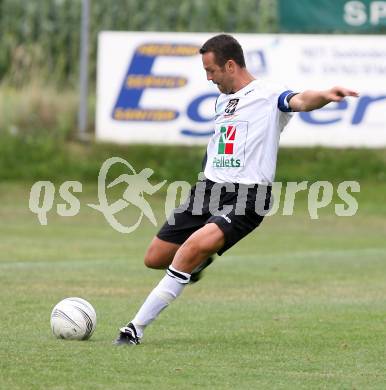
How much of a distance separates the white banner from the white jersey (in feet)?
54.8

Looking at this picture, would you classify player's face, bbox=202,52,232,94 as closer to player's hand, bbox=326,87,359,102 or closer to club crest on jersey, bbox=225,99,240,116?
club crest on jersey, bbox=225,99,240,116

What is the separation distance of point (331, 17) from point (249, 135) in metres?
18.3

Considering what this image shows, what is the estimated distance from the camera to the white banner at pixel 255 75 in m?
27.5

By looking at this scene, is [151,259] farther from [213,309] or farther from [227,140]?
[213,309]

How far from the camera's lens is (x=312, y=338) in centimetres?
1098

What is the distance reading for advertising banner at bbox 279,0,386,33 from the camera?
92.7 feet

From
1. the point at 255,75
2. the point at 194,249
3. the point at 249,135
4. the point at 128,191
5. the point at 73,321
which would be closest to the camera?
the point at 194,249

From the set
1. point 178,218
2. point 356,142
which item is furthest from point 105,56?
point 178,218

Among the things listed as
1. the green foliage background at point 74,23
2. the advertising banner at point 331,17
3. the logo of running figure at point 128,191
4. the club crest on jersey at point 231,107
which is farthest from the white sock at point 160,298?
the green foliage background at point 74,23

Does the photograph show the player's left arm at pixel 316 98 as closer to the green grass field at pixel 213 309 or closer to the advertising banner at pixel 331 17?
the green grass field at pixel 213 309

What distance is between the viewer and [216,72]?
1062cm

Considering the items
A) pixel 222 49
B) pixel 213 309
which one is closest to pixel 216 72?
pixel 222 49

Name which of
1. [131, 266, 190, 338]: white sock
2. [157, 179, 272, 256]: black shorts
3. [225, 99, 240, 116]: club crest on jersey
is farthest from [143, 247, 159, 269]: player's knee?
[225, 99, 240, 116]: club crest on jersey

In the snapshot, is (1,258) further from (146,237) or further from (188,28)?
(188,28)
